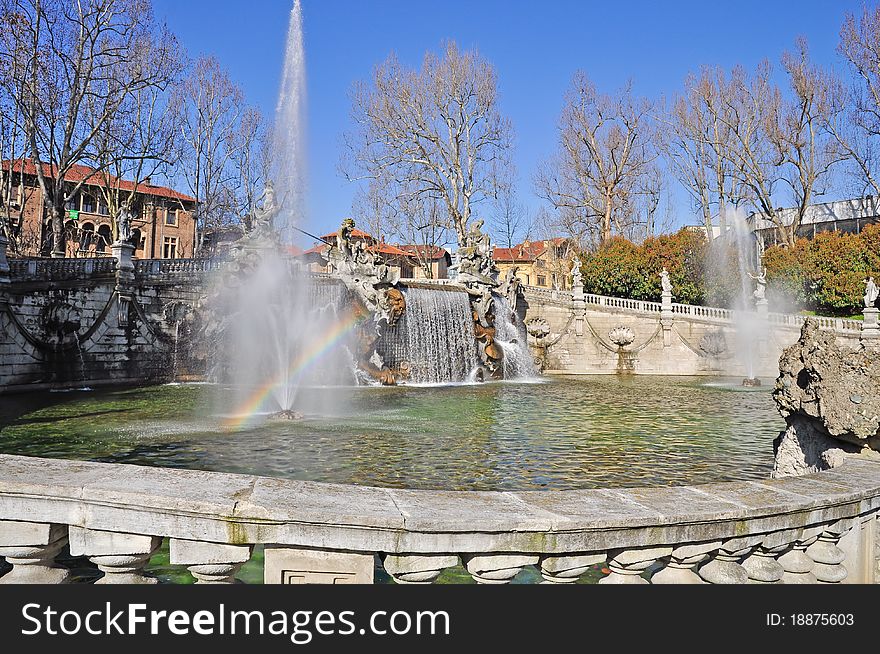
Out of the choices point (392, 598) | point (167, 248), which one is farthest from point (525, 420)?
point (167, 248)

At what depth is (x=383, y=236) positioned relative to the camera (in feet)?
146

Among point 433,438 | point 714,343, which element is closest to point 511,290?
point 714,343

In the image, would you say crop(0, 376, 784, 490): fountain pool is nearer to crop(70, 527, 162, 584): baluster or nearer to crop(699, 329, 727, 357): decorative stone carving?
crop(70, 527, 162, 584): baluster

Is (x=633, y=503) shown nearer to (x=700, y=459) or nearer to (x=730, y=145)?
A: (x=700, y=459)

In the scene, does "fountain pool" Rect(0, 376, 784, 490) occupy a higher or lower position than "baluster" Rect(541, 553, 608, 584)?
lower

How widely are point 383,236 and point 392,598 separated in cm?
4278

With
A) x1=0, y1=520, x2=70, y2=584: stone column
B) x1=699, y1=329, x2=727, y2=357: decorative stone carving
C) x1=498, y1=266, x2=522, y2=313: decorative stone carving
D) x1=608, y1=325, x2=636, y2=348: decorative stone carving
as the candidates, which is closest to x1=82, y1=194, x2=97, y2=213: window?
x1=498, y1=266, x2=522, y2=313: decorative stone carving

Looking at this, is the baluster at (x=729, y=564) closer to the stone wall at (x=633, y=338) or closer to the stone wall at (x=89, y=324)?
the stone wall at (x=89, y=324)

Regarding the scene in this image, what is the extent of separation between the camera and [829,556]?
10.6ft

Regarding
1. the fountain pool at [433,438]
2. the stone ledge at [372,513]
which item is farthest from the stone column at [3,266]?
the stone ledge at [372,513]

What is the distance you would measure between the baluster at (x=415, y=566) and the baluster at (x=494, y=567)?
0.09 m

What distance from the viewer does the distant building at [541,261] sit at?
5302 centimetres

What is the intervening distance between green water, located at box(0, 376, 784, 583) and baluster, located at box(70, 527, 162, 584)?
103cm

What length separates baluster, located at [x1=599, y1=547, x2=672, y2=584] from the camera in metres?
2.84
